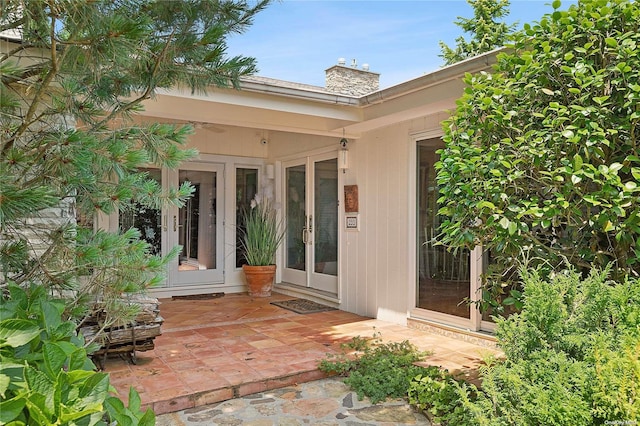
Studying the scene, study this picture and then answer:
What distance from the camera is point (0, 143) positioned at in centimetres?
177

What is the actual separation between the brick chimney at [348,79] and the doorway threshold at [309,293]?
3.30 meters

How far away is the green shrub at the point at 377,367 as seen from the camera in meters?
3.30

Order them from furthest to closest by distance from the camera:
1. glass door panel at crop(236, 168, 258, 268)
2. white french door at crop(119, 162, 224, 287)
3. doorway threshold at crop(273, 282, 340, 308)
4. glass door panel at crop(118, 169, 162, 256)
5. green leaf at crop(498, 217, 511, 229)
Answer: glass door panel at crop(236, 168, 258, 268) < white french door at crop(119, 162, 224, 287) < glass door panel at crop(118, 169, 162, 256) < doorway threshold at crop(273, 282, 340, 308) < green leaf at crop(498, 217, 511, 229)

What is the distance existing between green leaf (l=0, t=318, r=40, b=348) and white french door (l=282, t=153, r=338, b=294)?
208 inches

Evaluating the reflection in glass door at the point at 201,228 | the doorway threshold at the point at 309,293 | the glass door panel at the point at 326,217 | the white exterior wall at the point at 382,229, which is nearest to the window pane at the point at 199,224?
the reflection in glass door at the point at 201,228

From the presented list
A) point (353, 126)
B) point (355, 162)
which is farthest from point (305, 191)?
point (353, 126)

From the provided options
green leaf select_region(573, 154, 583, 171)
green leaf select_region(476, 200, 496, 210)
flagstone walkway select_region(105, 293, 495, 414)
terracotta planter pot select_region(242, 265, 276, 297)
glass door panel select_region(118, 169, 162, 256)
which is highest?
green leaf select_region(573, 154, 583, 171)

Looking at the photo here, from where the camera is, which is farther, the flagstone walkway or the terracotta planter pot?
the terracotta planter pot

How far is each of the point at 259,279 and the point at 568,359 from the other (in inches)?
223

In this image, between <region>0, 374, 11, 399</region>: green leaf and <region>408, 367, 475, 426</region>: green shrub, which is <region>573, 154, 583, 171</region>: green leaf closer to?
<region>408, 367, 475, 426</region>: green shrub

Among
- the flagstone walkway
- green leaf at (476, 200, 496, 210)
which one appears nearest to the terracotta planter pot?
the flagstone walkway

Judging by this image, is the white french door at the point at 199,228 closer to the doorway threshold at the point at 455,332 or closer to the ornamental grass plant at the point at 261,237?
the ornamental grass plant at the point at 261,237

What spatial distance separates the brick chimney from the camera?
7.52m

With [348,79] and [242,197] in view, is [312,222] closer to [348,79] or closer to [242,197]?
[242,197]
